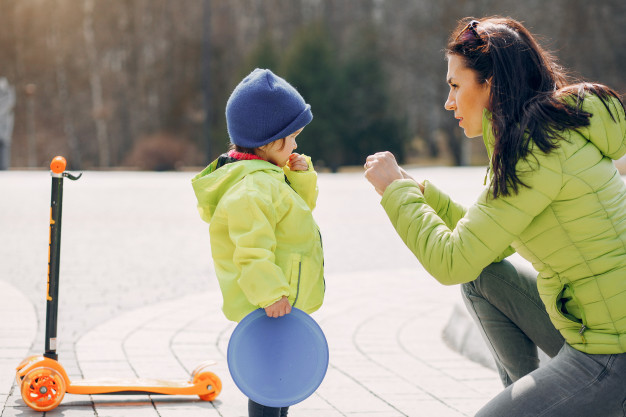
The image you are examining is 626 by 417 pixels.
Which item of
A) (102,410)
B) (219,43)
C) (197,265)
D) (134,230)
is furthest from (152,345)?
(219,43)

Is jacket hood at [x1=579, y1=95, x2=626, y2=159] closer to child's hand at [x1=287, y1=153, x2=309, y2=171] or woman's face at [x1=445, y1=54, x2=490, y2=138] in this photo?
woman's face at [x1=445, y1=54, x2=490, y2=138]

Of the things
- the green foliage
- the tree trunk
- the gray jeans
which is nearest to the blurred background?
the tree trunk

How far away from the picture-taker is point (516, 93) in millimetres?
2475

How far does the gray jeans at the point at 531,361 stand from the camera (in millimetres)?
2354

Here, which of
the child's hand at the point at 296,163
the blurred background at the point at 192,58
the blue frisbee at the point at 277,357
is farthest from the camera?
the blurred background at the point at 192,58

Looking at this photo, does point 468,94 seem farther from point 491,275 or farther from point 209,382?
point 209,382

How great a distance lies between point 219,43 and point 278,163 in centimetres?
4283

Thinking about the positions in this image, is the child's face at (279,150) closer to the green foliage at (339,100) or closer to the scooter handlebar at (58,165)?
the scooter handlebar at (58,165)

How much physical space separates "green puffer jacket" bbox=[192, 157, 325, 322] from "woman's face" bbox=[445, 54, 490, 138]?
2.14 ft

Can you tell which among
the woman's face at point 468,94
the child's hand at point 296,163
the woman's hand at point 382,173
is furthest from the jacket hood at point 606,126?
the child's hand at point 296,163

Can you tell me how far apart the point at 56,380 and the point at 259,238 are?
131cm

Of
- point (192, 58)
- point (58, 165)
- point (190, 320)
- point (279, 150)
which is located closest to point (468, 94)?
point (279, 150)

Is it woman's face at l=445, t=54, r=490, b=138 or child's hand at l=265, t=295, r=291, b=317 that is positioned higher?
woman's face at l=445, t=54, r=490, b=138

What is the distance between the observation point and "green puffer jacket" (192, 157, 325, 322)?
2.72 m
